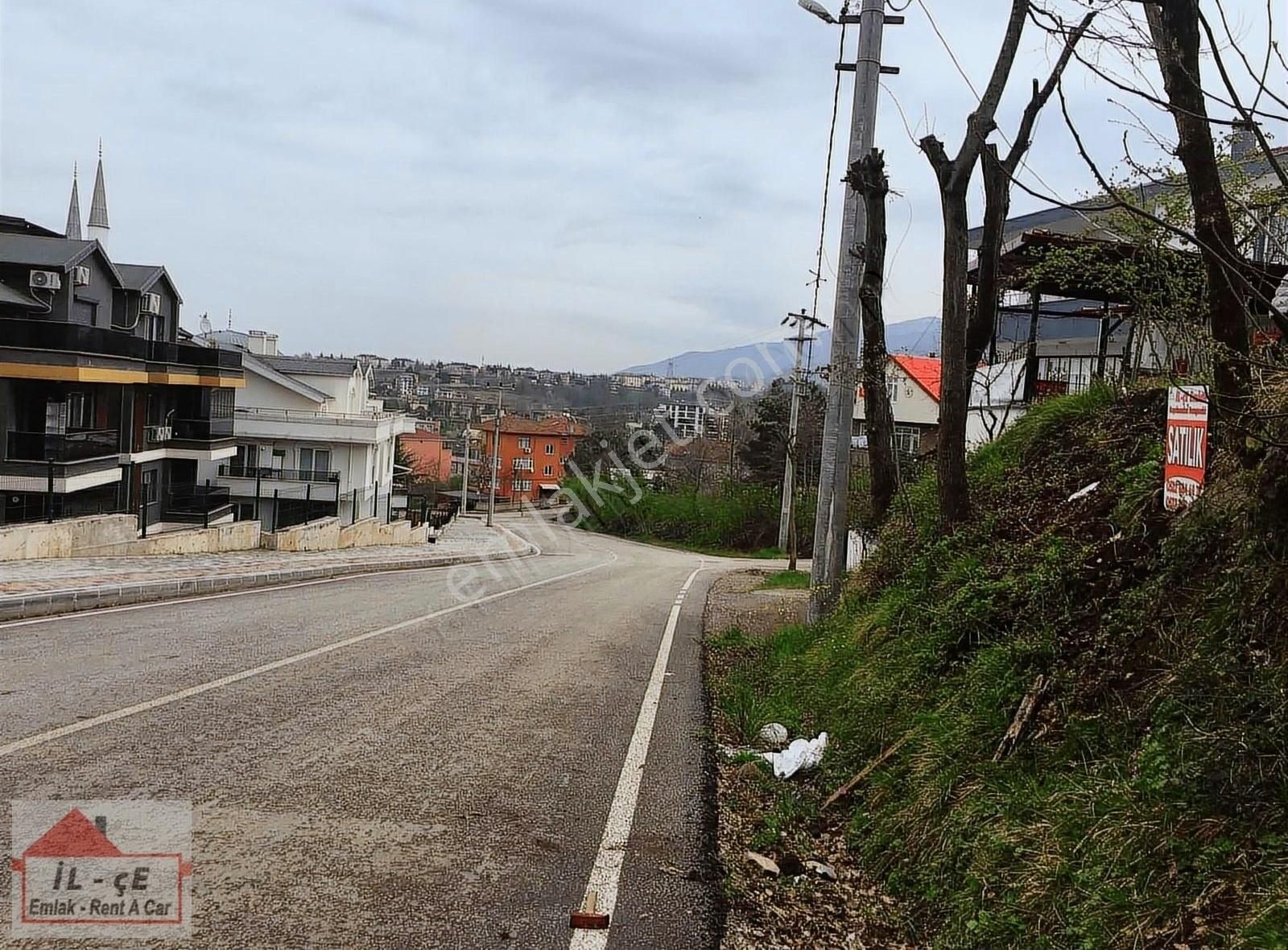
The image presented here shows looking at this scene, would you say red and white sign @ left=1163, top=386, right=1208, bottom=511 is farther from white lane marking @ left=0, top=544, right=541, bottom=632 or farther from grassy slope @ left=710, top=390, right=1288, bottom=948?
white lane marking @ left=0, top=544, right=541, bottom=632

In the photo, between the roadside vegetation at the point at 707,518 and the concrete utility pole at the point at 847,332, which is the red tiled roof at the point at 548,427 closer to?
the roadside vegetation at the point at 707,518

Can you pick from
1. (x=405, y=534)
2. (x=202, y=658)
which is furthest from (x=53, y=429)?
(x=202, y=658)

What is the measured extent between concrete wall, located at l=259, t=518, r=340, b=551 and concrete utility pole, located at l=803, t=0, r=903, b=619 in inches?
779

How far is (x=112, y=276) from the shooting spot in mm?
31578

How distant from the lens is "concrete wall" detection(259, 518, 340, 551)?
2873 centimetres

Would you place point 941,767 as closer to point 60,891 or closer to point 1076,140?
point 1076,140

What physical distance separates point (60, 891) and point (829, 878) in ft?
12.2

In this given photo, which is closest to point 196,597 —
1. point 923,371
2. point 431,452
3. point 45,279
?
point 45,279

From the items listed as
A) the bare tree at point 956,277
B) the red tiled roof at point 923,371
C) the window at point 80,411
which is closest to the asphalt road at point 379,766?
the bare tree at point 956,277

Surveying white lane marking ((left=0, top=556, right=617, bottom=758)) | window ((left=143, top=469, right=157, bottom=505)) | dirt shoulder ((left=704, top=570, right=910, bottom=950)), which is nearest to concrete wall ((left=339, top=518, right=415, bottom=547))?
window ((left=143, top=469, right=157, bottom=505))

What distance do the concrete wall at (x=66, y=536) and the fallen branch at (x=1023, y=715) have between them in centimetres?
1641

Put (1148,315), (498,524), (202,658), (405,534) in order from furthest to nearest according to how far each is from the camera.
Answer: (498,524), (405,534), (1148,315), (202,658)

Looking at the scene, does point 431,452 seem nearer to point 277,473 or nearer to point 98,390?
point 277,473

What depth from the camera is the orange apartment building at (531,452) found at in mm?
87688
